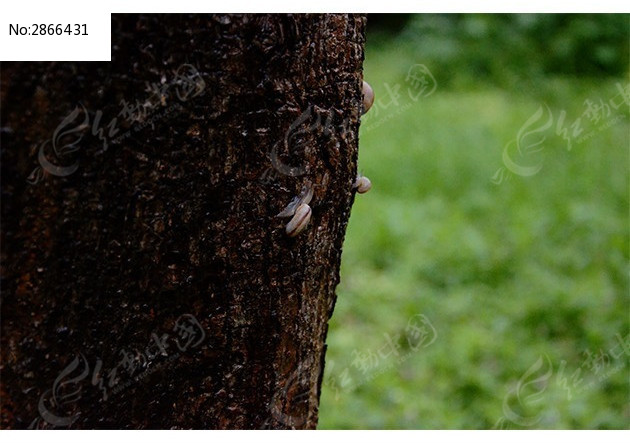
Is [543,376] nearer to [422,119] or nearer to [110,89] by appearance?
[110,89]

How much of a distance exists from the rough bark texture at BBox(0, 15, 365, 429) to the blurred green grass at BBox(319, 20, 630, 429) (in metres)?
1.89

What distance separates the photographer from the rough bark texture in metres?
1.11

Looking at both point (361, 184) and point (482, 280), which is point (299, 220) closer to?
point (361, 184)

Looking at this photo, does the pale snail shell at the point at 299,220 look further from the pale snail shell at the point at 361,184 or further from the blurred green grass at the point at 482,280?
the blurred green grass at the point at 482,280

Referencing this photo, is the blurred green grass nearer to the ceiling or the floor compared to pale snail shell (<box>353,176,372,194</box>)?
nearer to the floor

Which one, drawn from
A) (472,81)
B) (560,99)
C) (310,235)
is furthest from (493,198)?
(310,235)

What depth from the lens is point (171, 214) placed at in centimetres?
121

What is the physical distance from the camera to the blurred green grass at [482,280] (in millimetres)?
3256

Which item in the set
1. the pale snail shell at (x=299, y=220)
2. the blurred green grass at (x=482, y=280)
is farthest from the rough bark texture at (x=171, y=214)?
the blurred green grass at (x=482, y=280)

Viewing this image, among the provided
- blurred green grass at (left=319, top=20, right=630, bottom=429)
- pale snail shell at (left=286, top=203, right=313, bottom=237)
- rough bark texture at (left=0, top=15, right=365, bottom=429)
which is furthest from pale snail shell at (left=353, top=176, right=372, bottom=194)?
blurred green grass at (left=319, top=20, right=630, bottom=429)

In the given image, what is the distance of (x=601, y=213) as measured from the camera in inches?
185

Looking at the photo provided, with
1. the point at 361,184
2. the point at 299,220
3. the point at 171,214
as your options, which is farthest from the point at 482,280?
the point at 171,214

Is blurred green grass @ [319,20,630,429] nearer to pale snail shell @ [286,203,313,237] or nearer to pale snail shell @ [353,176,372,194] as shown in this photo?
pale snail shell @ [353,176,372,194]

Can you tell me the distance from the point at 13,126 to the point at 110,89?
174 millimetres
